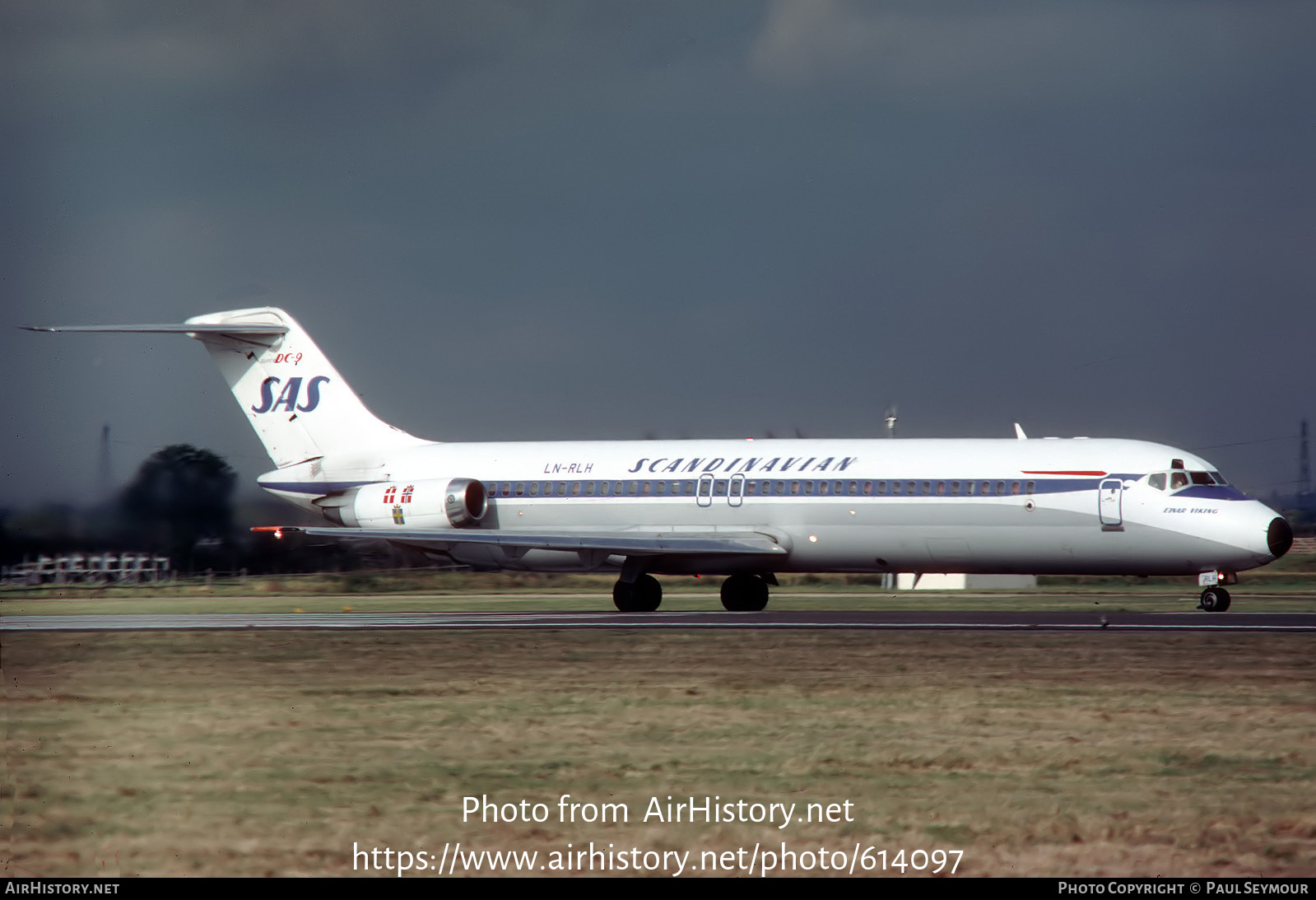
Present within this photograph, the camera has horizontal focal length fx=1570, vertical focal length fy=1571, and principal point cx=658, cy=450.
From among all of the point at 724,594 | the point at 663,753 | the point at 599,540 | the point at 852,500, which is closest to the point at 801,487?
the point at 852,500

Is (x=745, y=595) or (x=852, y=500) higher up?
(x=852, y=500)

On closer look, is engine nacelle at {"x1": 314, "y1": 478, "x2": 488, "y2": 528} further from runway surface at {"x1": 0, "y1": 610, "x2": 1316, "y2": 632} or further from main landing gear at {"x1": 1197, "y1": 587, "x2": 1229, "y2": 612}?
main landing gear at {"x1": 1197, "y1": 587, "x2": 1229, "y2": 612}

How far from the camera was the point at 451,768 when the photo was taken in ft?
38.1

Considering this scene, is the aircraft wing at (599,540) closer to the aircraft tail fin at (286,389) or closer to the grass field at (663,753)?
the aircraft tail fin at (286,389)

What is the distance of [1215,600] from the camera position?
32.0m

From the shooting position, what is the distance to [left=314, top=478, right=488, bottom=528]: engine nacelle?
126 ft

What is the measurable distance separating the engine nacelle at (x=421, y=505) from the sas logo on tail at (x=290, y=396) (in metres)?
3.45

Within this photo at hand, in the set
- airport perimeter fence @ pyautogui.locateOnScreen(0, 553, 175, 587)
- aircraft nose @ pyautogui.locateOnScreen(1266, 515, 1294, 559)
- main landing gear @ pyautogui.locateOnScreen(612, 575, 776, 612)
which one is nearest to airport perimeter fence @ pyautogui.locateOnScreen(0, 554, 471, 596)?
airport perimeter fence @ pyautogui.locateOnScreen(0, 553, 175, 587)

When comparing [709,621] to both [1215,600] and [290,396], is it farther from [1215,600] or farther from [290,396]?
[290,396]

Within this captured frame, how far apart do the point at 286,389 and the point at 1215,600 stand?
24423 mm

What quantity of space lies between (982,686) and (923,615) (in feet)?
47.5

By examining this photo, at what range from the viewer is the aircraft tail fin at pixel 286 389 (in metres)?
42.2

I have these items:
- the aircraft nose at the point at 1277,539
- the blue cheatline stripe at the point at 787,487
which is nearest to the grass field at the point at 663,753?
the aircraft nose at the point at 1277,539

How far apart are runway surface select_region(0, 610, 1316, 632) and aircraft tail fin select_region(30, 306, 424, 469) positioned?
28.0 feet
